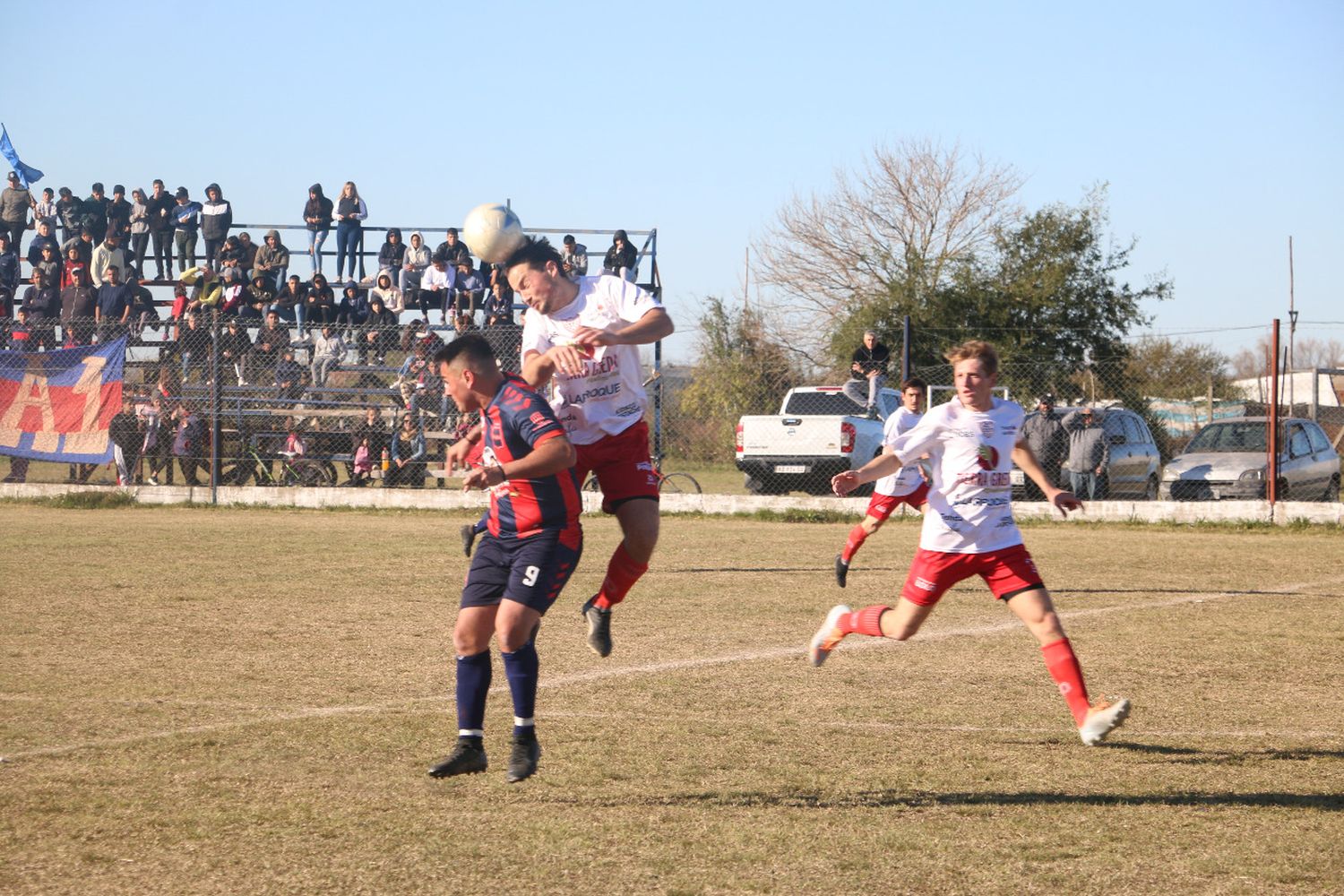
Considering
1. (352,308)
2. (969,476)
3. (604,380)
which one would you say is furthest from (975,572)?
(352,308)

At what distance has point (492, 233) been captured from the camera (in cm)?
645

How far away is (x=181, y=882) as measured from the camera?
3.97m

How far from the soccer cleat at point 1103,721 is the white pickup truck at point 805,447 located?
15.0 meters

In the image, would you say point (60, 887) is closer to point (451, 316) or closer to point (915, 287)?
point (451, 316)

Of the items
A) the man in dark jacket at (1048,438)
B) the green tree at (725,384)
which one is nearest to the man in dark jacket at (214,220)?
the green tree at (725,384)

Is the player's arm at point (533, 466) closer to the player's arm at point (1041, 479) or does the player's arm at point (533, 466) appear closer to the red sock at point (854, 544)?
the player's arm at point (1041, 479)

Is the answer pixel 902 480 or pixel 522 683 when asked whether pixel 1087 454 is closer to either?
pixel 902 480

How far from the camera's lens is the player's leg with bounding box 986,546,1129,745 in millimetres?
5324

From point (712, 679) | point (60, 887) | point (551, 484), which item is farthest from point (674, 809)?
point (712, 679)

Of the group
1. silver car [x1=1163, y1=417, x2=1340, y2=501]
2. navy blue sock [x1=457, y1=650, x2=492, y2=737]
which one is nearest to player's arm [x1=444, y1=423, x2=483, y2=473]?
navy blue sock [x1=457, y1=650, x2=492, y2=737]

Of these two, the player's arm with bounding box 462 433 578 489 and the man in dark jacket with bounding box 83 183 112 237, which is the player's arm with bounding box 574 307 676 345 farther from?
the man in dark jacket with bounding box 83 183 112 237

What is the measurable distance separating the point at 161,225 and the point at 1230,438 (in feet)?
60.3

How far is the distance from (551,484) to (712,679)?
2.43 meters

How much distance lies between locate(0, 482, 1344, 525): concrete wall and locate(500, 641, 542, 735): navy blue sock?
14.2 meters
